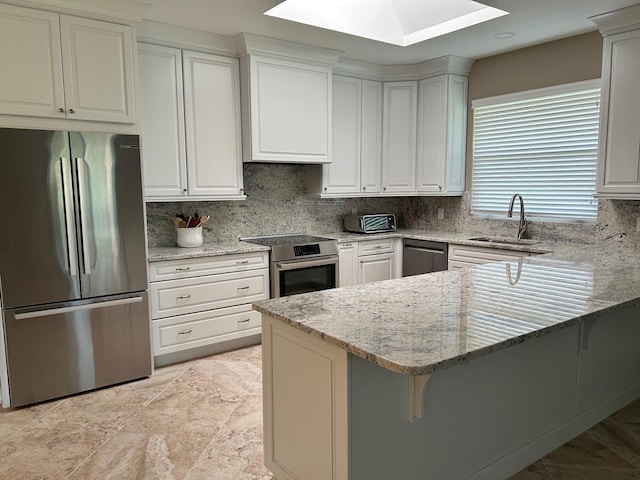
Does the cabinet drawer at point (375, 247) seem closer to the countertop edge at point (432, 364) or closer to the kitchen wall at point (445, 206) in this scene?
the kitchen wall at point (445, 206)

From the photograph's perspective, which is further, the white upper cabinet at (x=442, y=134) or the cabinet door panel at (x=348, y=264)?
the white upper cabinet at (x=442, y=134)

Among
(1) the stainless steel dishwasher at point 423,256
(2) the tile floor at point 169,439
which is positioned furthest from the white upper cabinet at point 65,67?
(1) the stainless steel dishwasher at point 423,256

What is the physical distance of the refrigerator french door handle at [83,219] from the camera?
296 centimetres

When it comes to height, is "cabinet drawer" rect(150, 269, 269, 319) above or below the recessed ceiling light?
below

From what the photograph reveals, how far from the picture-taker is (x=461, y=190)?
16.0ft

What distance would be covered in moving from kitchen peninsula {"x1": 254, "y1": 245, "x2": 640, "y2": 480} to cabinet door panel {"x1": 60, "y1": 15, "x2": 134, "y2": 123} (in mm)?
1918

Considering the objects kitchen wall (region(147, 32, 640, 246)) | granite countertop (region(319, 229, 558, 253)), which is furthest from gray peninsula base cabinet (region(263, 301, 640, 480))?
kitchen wall (region(147, 32, 640, 246))

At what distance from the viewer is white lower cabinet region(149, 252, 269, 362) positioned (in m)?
3.55

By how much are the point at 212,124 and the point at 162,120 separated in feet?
1.34

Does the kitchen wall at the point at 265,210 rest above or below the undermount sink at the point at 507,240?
above

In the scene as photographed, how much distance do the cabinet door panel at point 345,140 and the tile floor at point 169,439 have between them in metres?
2.21

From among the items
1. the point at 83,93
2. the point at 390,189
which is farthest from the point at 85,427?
the point at 390,189

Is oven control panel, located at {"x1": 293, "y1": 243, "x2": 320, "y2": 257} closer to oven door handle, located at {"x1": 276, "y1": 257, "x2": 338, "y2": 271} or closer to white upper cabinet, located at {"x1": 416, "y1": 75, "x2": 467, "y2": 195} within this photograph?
oven door handle, located at {"x1": 276, "y1": 257, "x2": 338, "y2": 271}

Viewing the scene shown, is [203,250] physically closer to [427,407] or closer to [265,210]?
[265,210]
